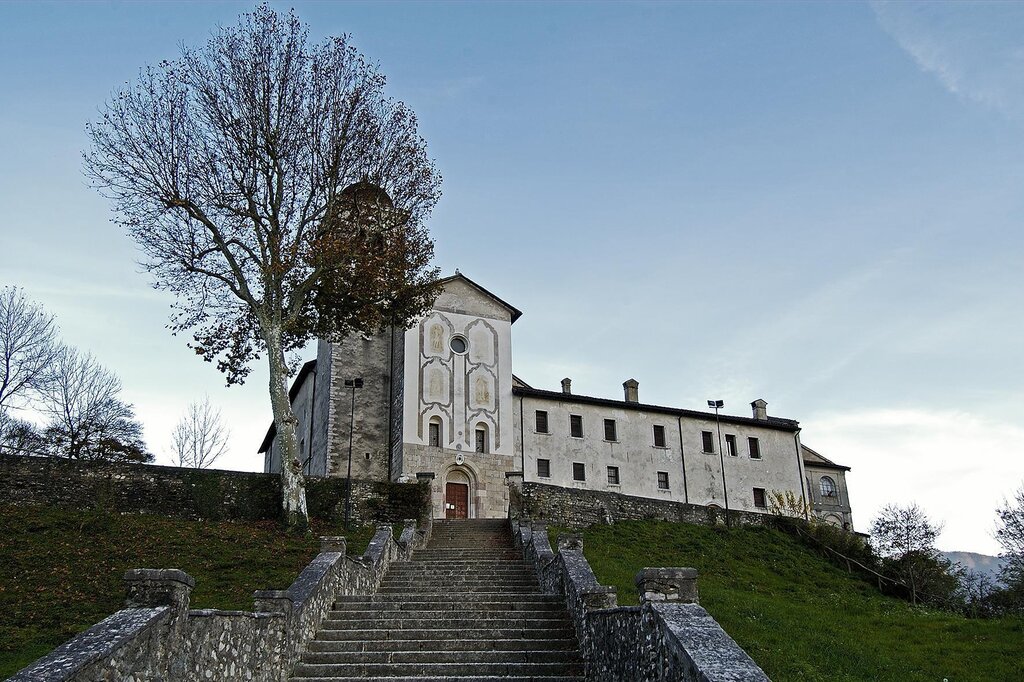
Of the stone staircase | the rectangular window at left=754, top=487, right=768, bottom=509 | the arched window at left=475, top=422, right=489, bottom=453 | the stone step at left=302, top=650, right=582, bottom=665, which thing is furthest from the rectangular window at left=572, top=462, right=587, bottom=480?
the stone step at left=302, top=650, right=582, bottom=665

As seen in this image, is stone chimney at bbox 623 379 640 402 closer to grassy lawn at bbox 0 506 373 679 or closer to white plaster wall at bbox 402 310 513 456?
white plaster wall at bbox 402 310 513 456

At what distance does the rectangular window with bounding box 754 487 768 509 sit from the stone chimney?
7514mm

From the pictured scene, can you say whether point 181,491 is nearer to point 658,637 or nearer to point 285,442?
point 285,442

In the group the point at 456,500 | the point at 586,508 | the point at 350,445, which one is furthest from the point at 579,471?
the point at 350,445

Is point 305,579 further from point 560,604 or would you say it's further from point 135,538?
point 135,538

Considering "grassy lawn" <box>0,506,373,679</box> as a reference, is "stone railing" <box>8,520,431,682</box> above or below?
below

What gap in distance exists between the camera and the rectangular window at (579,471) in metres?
38.6

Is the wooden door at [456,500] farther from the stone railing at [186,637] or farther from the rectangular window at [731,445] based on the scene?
the stone railing at [186,637]

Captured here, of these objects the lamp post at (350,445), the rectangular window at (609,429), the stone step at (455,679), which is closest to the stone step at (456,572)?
the stone step at (455,679)

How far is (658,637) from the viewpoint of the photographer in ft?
26.3

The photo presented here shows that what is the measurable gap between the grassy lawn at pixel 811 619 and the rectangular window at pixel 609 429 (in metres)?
10.0

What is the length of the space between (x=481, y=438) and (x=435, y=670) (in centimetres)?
2342

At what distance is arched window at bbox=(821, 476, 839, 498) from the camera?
50.2 metres

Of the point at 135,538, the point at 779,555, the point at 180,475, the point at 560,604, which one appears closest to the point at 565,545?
the point at 560,604
